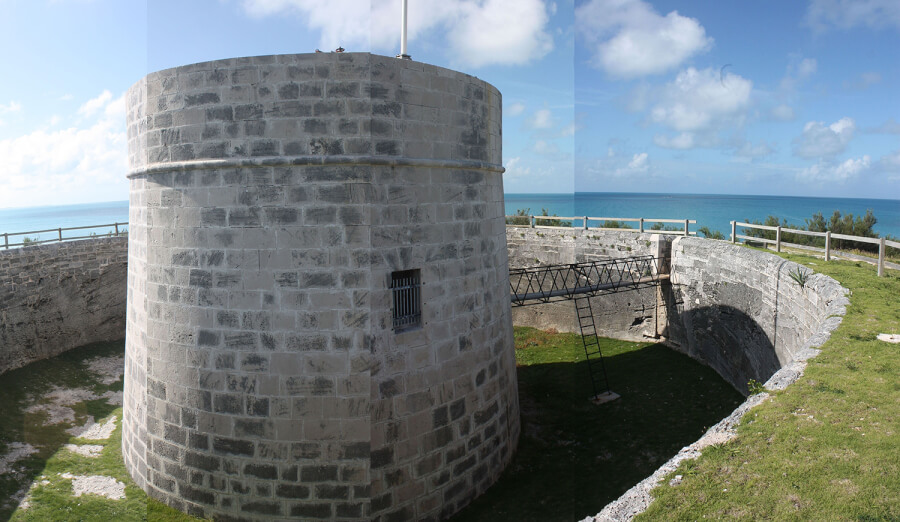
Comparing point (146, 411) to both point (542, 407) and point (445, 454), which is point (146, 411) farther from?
point (542, 407)

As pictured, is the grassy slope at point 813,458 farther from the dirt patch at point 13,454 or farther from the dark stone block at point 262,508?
the dirt patch at point 13,454

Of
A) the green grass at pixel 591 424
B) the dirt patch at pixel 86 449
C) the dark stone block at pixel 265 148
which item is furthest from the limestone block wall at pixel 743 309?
the dirt patch at pixel 86 449

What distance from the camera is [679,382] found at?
1456 cm

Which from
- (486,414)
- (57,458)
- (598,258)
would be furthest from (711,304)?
(57,458)

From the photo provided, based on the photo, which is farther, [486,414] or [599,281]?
[599,281]

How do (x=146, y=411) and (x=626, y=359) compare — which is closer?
(x=146, y=411)

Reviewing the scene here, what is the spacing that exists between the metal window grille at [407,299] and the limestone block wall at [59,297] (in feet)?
38.5

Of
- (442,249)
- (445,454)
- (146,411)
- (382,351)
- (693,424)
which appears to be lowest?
(693,424)

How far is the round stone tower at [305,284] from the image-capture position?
734cm

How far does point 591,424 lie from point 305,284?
735 cm

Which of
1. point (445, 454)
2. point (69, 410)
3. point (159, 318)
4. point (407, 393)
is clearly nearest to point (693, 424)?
point (445, 454)

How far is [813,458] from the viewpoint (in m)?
5.15

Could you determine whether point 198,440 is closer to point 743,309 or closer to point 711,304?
point 743,309

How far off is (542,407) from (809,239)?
17.3 metres
